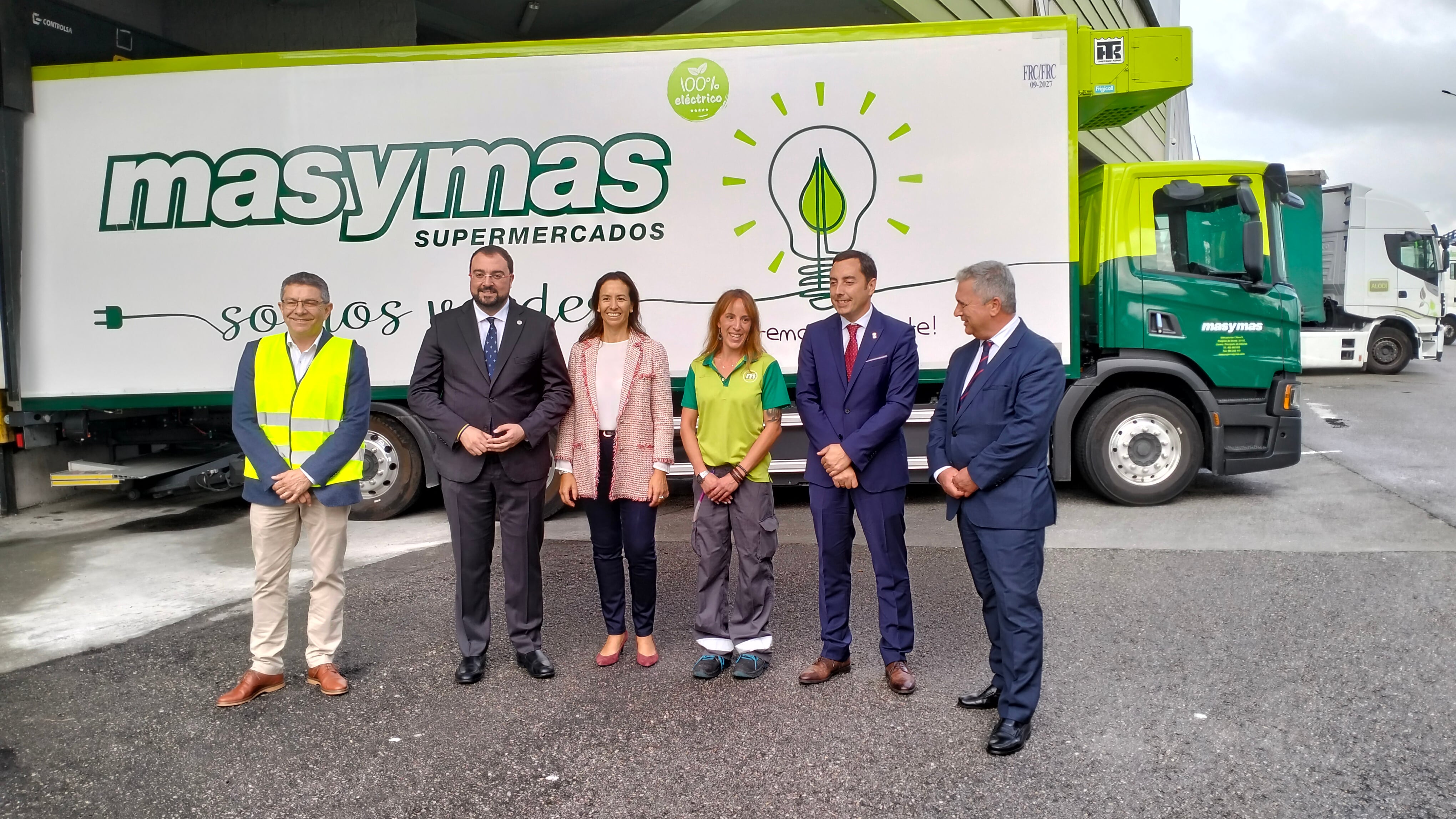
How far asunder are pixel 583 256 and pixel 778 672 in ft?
12.1

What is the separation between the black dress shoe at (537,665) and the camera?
13.8ft

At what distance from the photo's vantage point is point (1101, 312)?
7.45m

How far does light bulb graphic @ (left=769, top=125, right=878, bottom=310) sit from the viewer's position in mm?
6824

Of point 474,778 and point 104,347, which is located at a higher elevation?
point 104,347

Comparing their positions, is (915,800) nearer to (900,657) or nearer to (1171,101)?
(900,657)

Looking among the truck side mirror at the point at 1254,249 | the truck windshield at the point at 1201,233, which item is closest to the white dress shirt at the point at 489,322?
the truck windshield at the point at 1201,233

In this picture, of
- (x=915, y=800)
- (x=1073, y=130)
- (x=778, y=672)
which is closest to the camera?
(x=915, y=800)

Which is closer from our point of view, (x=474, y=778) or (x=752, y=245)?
(x=474, y=778)

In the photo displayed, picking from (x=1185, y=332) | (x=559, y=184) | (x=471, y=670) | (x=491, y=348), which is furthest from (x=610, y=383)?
(x=1185, y=332)

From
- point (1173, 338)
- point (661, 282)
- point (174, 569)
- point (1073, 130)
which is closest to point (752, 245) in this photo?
point (661, 282)

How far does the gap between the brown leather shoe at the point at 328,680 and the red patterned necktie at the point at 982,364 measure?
108 inches

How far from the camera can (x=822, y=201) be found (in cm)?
684

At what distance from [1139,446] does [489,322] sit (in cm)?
532

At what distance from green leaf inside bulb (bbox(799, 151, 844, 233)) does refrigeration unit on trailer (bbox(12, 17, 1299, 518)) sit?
14 millimetres
